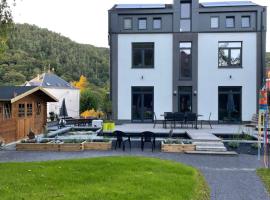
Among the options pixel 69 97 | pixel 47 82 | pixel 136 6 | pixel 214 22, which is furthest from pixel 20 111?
pixel 69 97

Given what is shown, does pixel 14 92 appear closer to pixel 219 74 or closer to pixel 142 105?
pixel 142 105

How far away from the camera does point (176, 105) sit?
76.5 feet

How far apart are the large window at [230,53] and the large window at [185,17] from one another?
259 centimetres

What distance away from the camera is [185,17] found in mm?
23531

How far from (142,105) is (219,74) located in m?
5.83

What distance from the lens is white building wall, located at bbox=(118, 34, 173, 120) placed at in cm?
2336

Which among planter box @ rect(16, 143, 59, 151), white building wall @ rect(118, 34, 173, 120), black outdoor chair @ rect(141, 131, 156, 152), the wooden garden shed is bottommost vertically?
planter box @ rect(16, 143, 59, 151)

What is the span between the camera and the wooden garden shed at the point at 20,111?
50.1 ft

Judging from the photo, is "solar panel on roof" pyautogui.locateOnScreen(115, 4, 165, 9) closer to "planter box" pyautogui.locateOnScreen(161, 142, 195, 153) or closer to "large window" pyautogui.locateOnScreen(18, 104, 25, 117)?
"large window" pyautogui.locateOnScreen(18, 104, 25, 117)

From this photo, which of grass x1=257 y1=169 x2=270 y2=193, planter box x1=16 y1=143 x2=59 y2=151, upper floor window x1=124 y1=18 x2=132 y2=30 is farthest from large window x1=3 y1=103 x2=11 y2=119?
grass x1=257 y1=169 x2=270 y2=193

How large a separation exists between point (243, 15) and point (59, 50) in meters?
45.3

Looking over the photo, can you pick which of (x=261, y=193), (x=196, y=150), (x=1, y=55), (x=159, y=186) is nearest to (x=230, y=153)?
(x=196, y=150)

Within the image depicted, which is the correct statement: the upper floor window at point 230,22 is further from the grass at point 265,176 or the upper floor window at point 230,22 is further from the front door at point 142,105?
the grass at point 265,176

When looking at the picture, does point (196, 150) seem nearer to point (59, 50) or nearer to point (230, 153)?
point (230, 153)
